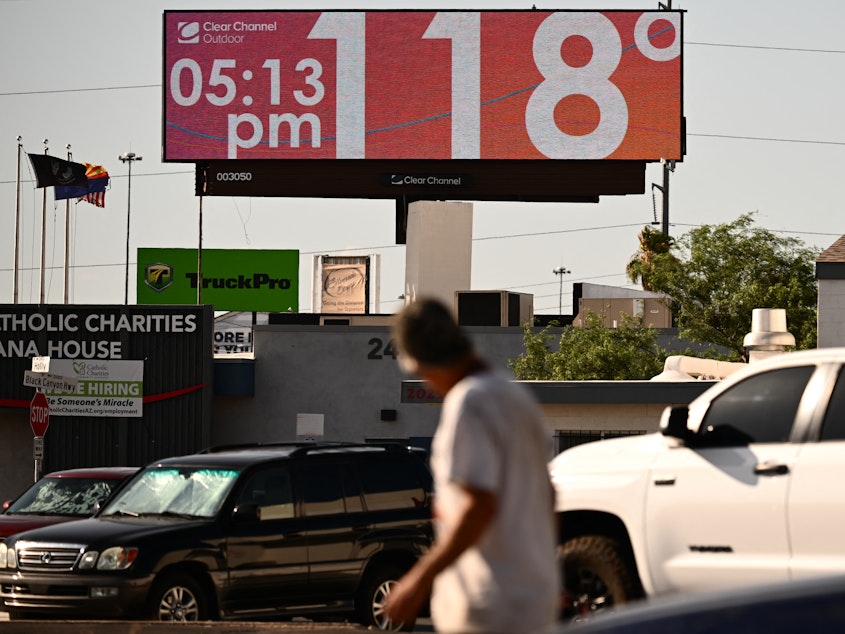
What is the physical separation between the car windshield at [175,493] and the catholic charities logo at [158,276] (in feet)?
151

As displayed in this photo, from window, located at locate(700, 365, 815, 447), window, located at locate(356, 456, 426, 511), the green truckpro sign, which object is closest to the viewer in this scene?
window, located at locate(700, 365, 815, 447)

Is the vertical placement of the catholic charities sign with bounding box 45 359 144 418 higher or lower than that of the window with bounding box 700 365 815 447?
lower

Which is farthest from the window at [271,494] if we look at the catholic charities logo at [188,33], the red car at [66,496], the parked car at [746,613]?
the catholic charities logo at [188,33]

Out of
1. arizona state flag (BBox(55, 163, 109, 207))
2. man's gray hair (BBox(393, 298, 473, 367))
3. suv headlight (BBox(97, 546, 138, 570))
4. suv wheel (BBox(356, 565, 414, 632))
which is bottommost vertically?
suv wheel (BBox(356, 565, 414, 632))

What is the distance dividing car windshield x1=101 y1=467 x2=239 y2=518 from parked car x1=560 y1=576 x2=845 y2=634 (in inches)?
382

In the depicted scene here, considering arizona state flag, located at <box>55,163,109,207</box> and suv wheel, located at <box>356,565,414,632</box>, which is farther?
arizona state flag, located at <box>55,163,109,207</box>

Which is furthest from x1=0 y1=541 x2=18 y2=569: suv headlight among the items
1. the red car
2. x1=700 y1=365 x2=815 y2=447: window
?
x1=700 y1=365 x2=815 y2=447: window

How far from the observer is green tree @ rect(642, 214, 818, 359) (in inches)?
1661

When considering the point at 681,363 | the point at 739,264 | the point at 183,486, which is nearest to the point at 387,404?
the point at 739,264

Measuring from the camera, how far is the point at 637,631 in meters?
3.94

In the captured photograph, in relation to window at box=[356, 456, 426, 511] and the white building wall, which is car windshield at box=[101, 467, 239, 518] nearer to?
window at box=[356, 456, 426, 511]

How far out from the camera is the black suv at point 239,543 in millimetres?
12984

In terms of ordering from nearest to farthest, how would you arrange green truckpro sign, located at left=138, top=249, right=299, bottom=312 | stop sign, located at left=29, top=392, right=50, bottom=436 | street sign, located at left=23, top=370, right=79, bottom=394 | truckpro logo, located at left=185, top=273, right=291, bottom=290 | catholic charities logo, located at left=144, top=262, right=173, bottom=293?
street sign, located at left=23, top=370, right=79, bottom=394, stop sign, located at left=29, top=392, right=50, bottom=436, catholic charities logo, located at left=144, top=262, right=173, bottom=293, green truckpro sign, located at left=138, top=249, right=299, bottom=312, truckpro logo, located at left=185, top=273, right=291, bottom=290

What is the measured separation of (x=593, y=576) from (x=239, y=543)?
470 cm
